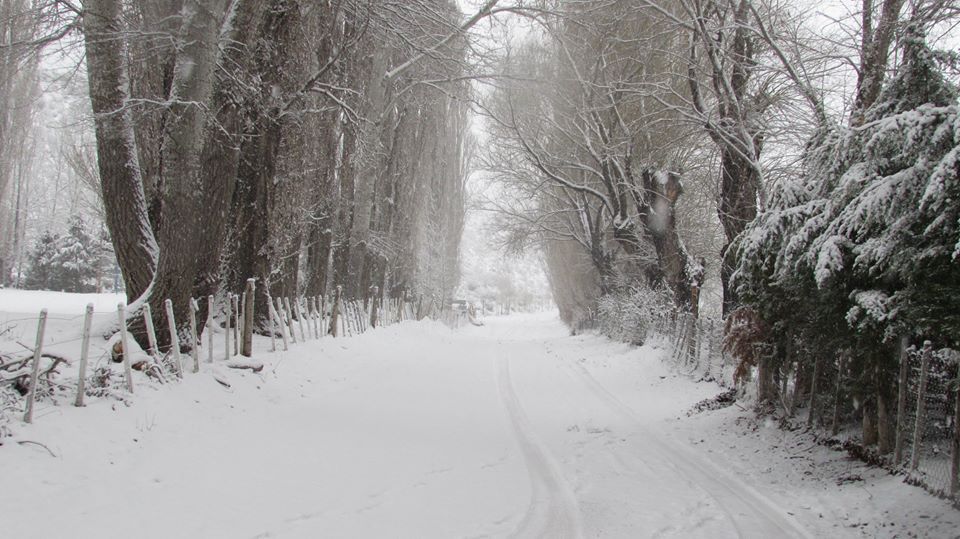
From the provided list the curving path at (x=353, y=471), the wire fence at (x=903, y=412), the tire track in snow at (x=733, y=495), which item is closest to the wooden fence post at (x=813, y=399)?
the wire fence at (x=903, y=412)

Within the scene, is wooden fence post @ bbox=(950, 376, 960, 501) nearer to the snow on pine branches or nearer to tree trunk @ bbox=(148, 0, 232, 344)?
the snow on pine branches

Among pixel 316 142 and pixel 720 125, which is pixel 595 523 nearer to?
pixel 720 125

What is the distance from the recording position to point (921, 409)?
470 cm

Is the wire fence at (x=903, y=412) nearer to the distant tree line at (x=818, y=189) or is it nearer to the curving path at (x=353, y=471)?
the distant tree line at (x=818, y=189)

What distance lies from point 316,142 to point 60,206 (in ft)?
142

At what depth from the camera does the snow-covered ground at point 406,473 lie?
400 cm

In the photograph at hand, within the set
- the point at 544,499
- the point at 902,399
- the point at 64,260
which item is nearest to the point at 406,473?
Result: the point at 544,499

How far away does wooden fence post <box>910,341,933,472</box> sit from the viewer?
181 inches

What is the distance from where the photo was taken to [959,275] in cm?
437

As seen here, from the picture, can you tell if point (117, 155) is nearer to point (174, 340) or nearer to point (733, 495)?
point (174, 340)

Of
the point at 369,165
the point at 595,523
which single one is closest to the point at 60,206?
the point at 369,165

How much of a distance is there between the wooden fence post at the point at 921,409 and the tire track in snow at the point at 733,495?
Answer: 115 cm

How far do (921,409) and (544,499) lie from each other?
3.12m

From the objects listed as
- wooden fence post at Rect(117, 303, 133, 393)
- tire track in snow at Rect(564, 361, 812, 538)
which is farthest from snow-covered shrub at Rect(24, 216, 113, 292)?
tire track in snow at Rect(564, 361, 812, 538)
